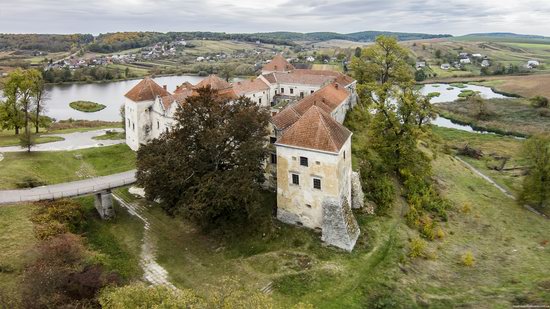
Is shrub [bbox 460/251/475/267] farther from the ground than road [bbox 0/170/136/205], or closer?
closer

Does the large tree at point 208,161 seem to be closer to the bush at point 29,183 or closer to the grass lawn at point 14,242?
the grass lawn at point 14,242

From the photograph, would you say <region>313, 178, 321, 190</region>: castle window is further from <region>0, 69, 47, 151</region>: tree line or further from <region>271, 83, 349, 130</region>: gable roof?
<region>0, 69, 47, 151</region>: tree line

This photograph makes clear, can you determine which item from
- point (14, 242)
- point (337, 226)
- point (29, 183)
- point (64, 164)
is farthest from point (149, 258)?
point (64, 164)

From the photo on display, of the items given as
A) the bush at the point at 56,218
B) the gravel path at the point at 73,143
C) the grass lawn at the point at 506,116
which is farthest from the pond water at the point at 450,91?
the bush at the point at 56,218

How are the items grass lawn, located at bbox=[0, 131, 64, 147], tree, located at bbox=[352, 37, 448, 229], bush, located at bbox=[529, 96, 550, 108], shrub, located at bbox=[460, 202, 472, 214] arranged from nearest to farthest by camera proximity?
tree, located at bbox=[352, 37, 448, 229] < shrub, located at bbox=[460, 202, 472, 214] < grass lawn, located at bbox=[0, 131, 64, 147] < bush, located at bbox=[529, 96, 550, 108]

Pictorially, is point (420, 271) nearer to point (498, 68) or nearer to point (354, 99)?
point (354, 99)

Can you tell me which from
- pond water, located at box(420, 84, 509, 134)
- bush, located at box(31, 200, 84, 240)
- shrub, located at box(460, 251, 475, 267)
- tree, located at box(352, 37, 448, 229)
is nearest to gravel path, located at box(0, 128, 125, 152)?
bush, located at box(31, 200, 84, 240)

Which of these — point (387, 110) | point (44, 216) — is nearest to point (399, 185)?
point (387, 110)

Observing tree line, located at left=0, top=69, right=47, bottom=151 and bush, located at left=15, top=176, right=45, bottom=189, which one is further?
tree line, located at left=0, top=69, right=47, bottom=151
